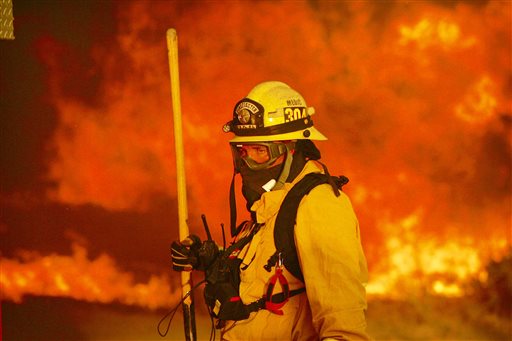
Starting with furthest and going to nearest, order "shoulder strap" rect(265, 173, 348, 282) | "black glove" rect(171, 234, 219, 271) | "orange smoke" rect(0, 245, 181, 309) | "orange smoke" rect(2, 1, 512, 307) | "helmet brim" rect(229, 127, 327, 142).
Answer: "orange smoke" rect(0, 245, 181, 309), "orange smoke" rect(2, 1, 512, 307), "black glove" rect(171, 234, 219, 271), "helmet brim" rect(229, 127, 327, 142), "shoulder strap" rect(265, 173, 348, 282)

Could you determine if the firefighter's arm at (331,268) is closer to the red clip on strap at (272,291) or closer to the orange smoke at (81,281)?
the red clip on strap at (272,291)

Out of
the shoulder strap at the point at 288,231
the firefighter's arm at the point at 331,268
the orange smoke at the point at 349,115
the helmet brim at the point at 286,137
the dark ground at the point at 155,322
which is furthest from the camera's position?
the dark ground at the point at 155,322

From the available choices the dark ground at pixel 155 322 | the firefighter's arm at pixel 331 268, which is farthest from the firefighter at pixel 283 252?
the dark ground at pixel 155 322

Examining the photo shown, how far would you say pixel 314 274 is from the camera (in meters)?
2.36

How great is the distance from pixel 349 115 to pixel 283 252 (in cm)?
305

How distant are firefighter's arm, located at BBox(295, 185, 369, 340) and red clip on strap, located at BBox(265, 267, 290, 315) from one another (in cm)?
18

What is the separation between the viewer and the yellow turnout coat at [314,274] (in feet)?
7.54

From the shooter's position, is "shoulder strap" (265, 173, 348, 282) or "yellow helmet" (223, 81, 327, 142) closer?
"shoulder strap" (265, 173, 348, 282)

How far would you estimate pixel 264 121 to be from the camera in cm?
284

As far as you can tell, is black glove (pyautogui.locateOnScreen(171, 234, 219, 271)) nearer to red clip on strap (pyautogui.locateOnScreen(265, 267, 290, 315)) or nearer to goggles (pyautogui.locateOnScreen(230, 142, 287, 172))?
goggles (pyautogui.locateOnScreen(230, 142, 287, 172))

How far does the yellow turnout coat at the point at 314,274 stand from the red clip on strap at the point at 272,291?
3cm

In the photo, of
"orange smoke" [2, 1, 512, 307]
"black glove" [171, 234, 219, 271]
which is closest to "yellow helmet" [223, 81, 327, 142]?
"black glove" [171, 234, 219, 271]

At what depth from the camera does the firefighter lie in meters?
2.33

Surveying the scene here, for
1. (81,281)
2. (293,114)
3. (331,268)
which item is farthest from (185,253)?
(81,281)
